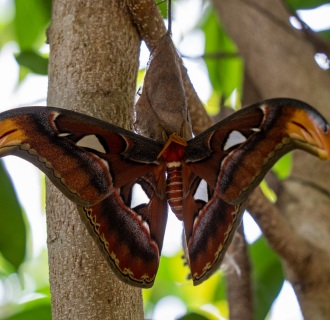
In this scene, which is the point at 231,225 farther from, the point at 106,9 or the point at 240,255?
the point at 240,255

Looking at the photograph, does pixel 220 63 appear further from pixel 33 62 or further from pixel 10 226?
pixel 10 226

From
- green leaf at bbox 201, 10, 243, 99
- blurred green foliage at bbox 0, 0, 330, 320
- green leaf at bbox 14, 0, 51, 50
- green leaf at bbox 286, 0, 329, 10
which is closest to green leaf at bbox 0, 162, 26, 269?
blurred green foliage at bbox 0, 0, 330, 320

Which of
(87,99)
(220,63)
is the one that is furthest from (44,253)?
(87,99)

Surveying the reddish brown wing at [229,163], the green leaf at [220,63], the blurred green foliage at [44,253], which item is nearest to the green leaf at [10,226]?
the blurred green foliage at [44,253]

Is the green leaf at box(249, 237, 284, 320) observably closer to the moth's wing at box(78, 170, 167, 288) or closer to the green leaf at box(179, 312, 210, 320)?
the green leaf at box(179, 312, 210, 320)

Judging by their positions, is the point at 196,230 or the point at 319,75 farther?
the point at 319,75

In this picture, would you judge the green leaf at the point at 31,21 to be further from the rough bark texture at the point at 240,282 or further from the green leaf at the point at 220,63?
the rough bark texture at the point at 240,282

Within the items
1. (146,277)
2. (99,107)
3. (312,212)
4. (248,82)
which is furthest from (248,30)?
(146,277)
